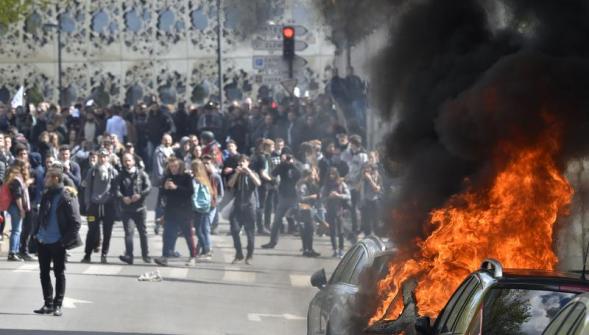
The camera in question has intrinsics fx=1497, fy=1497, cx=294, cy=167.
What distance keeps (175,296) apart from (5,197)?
397 cm

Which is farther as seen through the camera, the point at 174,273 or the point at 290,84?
the point at 290,84

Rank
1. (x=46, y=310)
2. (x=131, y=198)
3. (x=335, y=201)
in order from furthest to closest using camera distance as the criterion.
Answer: (x=335, y=201)
(x=131, y=198)
(x=46, y=310)

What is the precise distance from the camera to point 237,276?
20.6 m

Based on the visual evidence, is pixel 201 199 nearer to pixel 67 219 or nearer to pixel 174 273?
pixel 174 273

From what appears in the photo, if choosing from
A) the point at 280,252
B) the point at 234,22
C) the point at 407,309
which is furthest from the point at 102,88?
the point at 407,309

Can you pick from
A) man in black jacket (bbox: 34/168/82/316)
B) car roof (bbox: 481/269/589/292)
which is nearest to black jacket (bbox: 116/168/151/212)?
man in black jacket (bbox: 34/168/82/316)

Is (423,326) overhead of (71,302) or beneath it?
overhead

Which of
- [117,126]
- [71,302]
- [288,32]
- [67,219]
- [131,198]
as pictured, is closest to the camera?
[67,219]

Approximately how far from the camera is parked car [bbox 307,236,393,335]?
10.8m

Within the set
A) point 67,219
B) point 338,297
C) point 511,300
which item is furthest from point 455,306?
point 67,219

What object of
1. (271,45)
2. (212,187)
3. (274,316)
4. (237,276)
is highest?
(271,45)

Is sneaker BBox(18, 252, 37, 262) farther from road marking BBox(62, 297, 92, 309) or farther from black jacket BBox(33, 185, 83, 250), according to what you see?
black jacket BBox(33, 185, 83, 250)

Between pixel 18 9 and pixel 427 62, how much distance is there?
32.2m

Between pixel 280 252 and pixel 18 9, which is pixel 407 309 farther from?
pixel 18 9
